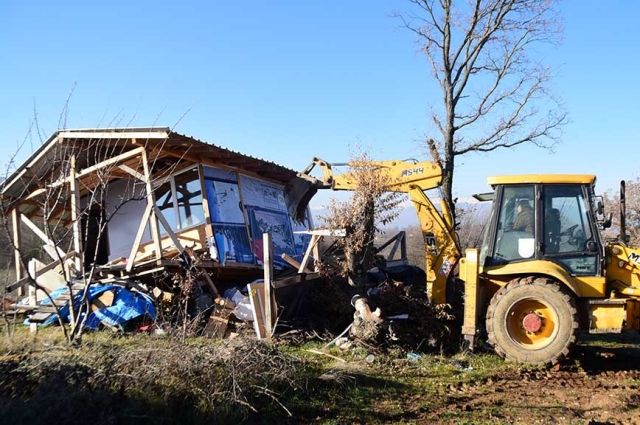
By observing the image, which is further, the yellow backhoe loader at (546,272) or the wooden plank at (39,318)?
the wooden plank at (39,318)

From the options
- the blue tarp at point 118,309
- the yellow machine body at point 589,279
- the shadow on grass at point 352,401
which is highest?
the yellow machine body at point 589,279

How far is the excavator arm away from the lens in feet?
32.9

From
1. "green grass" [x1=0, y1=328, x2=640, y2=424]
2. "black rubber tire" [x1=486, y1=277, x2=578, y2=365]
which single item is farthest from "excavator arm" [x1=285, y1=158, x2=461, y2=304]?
"green grass" [x1=0, y1=328, x2=640, y2=424]

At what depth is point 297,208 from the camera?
1653 centimetres

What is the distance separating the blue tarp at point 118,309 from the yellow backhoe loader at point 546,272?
5823 mm

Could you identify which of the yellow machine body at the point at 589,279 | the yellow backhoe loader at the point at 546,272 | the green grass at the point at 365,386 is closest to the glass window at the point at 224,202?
the green grass at the point at 365,386

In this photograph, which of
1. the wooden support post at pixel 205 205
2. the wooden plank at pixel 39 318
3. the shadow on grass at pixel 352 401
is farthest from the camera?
the wooden support post at pixel 205 205

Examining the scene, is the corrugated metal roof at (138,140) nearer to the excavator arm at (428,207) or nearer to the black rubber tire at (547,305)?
the excavator arm at (428,207)

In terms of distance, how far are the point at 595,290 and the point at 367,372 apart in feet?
11.9

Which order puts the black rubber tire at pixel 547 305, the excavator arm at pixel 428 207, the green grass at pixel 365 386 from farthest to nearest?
the excavator arm at pixel 428 207, the black rubber tire at pixel 547 305, the green grass at pixel 365 386

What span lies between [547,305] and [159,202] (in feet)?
28.9

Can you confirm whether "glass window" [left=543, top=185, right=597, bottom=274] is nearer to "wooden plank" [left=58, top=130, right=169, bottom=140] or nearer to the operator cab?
Result: the operator cab

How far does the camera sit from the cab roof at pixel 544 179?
28.8 ft

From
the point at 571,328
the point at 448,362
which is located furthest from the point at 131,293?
the point at 571,328
